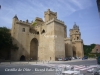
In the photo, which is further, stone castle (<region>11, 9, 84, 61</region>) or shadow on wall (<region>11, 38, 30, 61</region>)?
stone castle (<region>11, 9, 84, 61</region>)

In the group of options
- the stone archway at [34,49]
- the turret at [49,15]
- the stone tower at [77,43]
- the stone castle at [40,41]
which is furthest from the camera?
the stone tower at [77,43]

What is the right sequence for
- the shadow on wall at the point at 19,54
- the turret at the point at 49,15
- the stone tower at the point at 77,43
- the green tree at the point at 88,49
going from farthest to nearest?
1. the green tree at the point at 88,49
2. the stone tower at the point at 77,43
3. the turret at the point at 49,15
4. the shadow on wall at the point at 19,54

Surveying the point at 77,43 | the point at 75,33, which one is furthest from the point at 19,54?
the point at 75,33

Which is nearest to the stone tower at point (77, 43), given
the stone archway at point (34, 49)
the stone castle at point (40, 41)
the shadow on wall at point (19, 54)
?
the stone castle at point (40, 41)

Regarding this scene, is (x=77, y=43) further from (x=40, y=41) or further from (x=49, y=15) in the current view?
(x=40, y=41)

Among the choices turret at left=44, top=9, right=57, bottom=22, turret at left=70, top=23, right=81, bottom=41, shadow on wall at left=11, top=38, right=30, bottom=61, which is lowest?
shadow on wall at left=11, top=38, right=30, bottom=61

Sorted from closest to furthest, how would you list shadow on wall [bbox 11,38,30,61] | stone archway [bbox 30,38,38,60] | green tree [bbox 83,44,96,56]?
shadow on wall [bbox 11,38,30,61] → stone archway [bbox 30,38,38,60] → green tree [bbox 83,44,96,56]

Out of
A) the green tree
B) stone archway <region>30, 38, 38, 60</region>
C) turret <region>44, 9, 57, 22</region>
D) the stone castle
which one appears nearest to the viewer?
the stone castle

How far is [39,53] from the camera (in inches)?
1422

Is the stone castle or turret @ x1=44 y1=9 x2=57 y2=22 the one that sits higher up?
turret @ x1=44 y1=9 x2=57 y2=22

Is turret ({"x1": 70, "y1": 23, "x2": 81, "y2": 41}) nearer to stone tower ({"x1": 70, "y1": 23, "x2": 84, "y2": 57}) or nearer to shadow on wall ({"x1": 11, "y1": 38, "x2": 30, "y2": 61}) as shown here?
stone tower ({"x1": 70, "y1": 23, "x2": 84, "y2": 57})

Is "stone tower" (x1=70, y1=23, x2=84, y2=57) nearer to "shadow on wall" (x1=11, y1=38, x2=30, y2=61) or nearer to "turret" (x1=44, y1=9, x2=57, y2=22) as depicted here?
"turret" (x1=44, y1=9, x2=57, y2=22)

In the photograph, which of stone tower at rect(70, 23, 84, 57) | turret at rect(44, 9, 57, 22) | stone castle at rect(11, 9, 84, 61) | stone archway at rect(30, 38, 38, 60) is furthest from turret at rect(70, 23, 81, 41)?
stone archway at rect(30, 38, 38, 60)

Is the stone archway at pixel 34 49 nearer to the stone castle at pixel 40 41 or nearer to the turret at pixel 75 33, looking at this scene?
the stone castle at pixel 40 41
